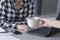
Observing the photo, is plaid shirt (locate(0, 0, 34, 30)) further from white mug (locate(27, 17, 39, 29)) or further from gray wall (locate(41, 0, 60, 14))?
white mug (locate(27, 17, 39, 29))

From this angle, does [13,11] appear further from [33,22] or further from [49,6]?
[33,22]

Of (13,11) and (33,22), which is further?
(13,11)

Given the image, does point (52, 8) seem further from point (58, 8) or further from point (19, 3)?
point (19, 3)

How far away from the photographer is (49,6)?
195cm

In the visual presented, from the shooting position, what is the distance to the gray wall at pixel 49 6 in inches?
75.9

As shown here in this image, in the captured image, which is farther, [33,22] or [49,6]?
[49,6]

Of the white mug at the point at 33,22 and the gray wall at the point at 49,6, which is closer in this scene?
the white mug at the point at 33,22

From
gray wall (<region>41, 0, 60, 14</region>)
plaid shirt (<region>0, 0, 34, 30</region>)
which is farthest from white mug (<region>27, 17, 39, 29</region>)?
gray wall (<region>41, 0, 60, 14</region>)

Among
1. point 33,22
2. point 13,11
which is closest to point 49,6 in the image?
point 13,11

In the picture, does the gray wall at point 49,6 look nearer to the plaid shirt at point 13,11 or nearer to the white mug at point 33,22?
the plaid shirt at point 13,11

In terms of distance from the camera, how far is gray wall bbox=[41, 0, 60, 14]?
1.93 m

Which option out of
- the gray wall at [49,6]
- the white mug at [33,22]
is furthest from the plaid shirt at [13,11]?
the white mug at [33,22]

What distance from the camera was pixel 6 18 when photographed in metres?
1.93

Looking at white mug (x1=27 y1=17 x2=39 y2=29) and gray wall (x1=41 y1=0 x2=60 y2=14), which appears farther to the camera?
gray wall (x1=41 y1=0 x2=60 y2=14)
